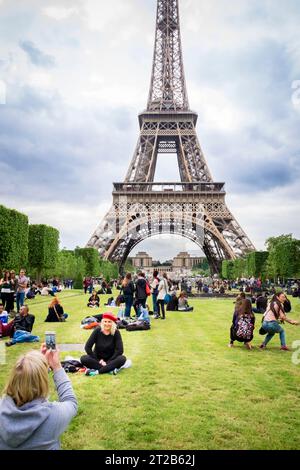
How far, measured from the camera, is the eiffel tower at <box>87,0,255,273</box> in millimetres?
54562

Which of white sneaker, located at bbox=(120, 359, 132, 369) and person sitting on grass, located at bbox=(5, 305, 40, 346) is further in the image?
person sitting on grass, located at bbox=(5, 305, 40, 346)

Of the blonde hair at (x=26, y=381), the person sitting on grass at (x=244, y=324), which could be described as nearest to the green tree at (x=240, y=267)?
the person sitting on grass at (x=244, y=324)

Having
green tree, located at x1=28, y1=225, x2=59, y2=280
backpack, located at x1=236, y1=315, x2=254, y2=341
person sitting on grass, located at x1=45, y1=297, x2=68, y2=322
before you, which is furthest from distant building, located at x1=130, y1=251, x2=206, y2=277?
backpack, located at x1=236, y1=315, x2=254, y2=341

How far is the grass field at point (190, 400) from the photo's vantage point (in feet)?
15.7

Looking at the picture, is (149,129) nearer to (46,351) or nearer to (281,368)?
(281,368)

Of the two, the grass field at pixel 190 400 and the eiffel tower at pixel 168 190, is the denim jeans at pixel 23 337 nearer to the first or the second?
the grass field at pixel 190 400

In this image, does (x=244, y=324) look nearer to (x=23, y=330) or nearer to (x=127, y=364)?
(x=127, y=364)

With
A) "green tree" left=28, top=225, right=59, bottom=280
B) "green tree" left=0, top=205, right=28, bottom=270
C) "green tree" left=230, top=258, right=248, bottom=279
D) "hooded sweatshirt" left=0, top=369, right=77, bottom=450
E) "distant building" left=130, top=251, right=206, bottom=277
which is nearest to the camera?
"hooded sweatshirt" left=0, top=369, right=77, bottom=450

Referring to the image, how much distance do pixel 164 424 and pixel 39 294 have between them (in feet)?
101

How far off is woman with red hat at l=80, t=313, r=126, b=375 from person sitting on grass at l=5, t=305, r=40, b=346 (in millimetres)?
4001

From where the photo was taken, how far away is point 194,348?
35.0 feet

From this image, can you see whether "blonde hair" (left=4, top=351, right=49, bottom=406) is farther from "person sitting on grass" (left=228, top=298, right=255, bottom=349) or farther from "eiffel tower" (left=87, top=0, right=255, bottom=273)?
"eiffel tower" (left=87, top=0, right=255, bottom=273)

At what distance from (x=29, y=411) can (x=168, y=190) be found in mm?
55315

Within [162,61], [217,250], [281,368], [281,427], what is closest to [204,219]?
[217,250]
